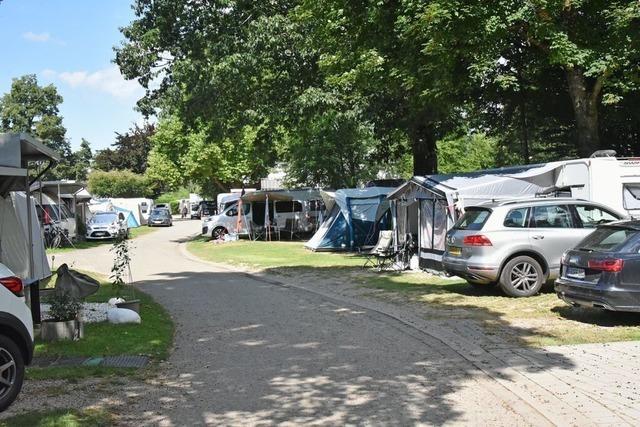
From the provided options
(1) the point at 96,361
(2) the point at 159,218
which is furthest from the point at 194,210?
A: (1) the point at 96,361

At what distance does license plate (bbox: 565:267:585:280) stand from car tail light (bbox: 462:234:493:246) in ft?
8.01

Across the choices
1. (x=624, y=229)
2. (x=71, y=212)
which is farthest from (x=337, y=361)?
(x=71, y=212)

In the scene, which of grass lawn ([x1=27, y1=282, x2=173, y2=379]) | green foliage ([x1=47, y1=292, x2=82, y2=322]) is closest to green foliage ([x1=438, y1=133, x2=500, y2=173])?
grass lawn ([x1=27, y1=282, x2=173, y2=379])

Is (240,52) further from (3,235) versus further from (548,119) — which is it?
(3,235)

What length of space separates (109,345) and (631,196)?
11058 millimetres

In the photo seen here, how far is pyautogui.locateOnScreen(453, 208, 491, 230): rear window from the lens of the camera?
12.4m

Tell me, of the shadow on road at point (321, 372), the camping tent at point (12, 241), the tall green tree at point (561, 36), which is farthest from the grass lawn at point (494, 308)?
the camping tent at point (12, 241)

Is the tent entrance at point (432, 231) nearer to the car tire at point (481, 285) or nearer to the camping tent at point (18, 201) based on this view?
the car tire at point (481, 285)

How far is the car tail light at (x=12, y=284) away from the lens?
Result: 592cm

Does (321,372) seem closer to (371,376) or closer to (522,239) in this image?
(371,376)

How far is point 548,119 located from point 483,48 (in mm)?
11503

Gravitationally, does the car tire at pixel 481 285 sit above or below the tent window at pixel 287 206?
below

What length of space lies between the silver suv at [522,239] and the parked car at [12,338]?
8.20 m

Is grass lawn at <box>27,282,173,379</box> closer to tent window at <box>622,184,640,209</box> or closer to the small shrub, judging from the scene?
tent window at <box>622,184,640,209</box>
